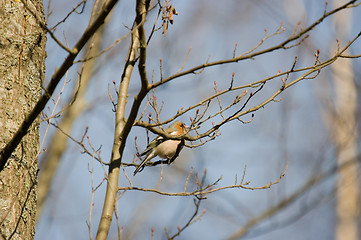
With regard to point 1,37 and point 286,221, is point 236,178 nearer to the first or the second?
point 1,37

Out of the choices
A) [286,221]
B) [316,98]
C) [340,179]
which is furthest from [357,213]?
[286,221]

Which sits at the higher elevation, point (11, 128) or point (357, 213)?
point (357, 213)

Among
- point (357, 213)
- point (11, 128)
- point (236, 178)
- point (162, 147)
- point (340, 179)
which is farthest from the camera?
point (357, 213)

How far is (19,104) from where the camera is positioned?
2.99 metres

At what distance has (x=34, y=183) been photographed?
118 inches

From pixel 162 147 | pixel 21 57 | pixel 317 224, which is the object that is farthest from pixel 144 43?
pixel 317 224

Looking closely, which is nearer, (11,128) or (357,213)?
(11,128)

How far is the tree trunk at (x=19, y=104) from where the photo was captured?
2.80 m

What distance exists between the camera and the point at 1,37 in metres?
3.04

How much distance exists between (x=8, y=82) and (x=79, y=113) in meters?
4.84

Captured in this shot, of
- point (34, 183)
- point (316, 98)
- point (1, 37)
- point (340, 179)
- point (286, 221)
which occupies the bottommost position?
point (34, 183)

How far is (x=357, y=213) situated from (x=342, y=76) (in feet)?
7.42

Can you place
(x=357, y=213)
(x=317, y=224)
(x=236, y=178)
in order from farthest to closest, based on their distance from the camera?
Answer: (x=317, y=224)
(x=357, y=213)
(x=236, y=178)

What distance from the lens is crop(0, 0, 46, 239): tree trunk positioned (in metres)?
2.80
